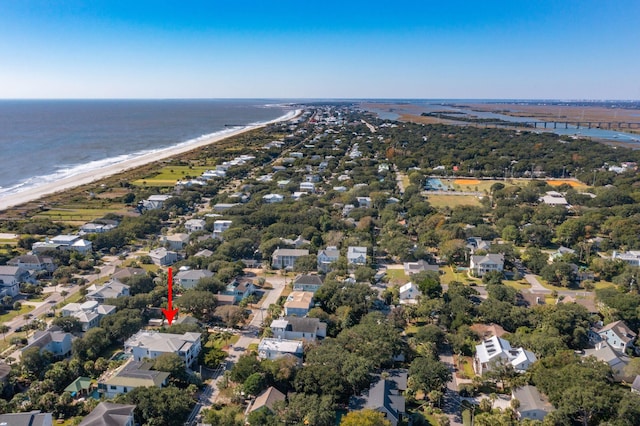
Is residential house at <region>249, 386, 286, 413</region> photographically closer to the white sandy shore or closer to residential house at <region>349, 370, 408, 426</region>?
residential house at <region>349, 370, 408, 426</region>

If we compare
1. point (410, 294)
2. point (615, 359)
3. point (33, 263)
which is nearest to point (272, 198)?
point (33, 263)

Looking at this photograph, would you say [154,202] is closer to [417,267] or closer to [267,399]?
[417,267]

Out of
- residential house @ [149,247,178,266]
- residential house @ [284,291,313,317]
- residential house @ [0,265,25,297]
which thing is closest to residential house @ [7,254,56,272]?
residential house @ [0,265,25,297]

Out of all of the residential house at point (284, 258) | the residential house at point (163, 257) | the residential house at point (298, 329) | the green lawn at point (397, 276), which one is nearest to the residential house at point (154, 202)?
the residential house at point (163, 257)

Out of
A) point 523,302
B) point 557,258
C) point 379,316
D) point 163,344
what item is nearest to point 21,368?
point 163,344

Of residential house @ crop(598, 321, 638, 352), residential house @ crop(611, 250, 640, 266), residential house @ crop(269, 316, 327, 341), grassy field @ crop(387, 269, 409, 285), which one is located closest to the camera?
residential house @ crop(598, 321, 638, 352)
